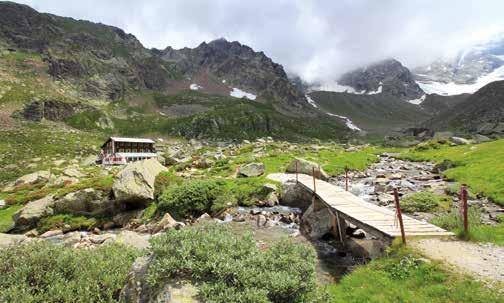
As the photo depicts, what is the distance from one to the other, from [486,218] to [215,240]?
17192mm

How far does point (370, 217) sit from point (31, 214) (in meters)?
31.0

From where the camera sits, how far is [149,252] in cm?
1145

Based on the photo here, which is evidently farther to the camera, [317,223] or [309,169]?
[309,169]

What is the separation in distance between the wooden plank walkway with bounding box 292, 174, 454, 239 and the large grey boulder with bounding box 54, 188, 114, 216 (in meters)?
20.7

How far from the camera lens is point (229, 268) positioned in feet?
30.7

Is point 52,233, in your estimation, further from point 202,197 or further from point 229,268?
point 229,268

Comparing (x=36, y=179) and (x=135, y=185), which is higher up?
(x=135, y=185)

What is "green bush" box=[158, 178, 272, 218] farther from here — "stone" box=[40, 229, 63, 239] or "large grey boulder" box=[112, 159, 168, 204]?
"stone" box=[40, 229, 63, 239]

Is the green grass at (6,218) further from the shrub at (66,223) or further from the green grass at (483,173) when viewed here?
the green grass at (483,173)

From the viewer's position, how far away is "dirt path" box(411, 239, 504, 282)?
419 inches

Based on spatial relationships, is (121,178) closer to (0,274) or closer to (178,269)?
(0,274)

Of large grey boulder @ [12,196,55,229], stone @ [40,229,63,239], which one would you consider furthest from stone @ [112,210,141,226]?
large grey boulder @ [12,196,55,229]

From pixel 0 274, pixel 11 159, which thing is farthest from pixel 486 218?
pixel 11 159

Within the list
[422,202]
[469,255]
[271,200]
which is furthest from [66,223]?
[469,255]
